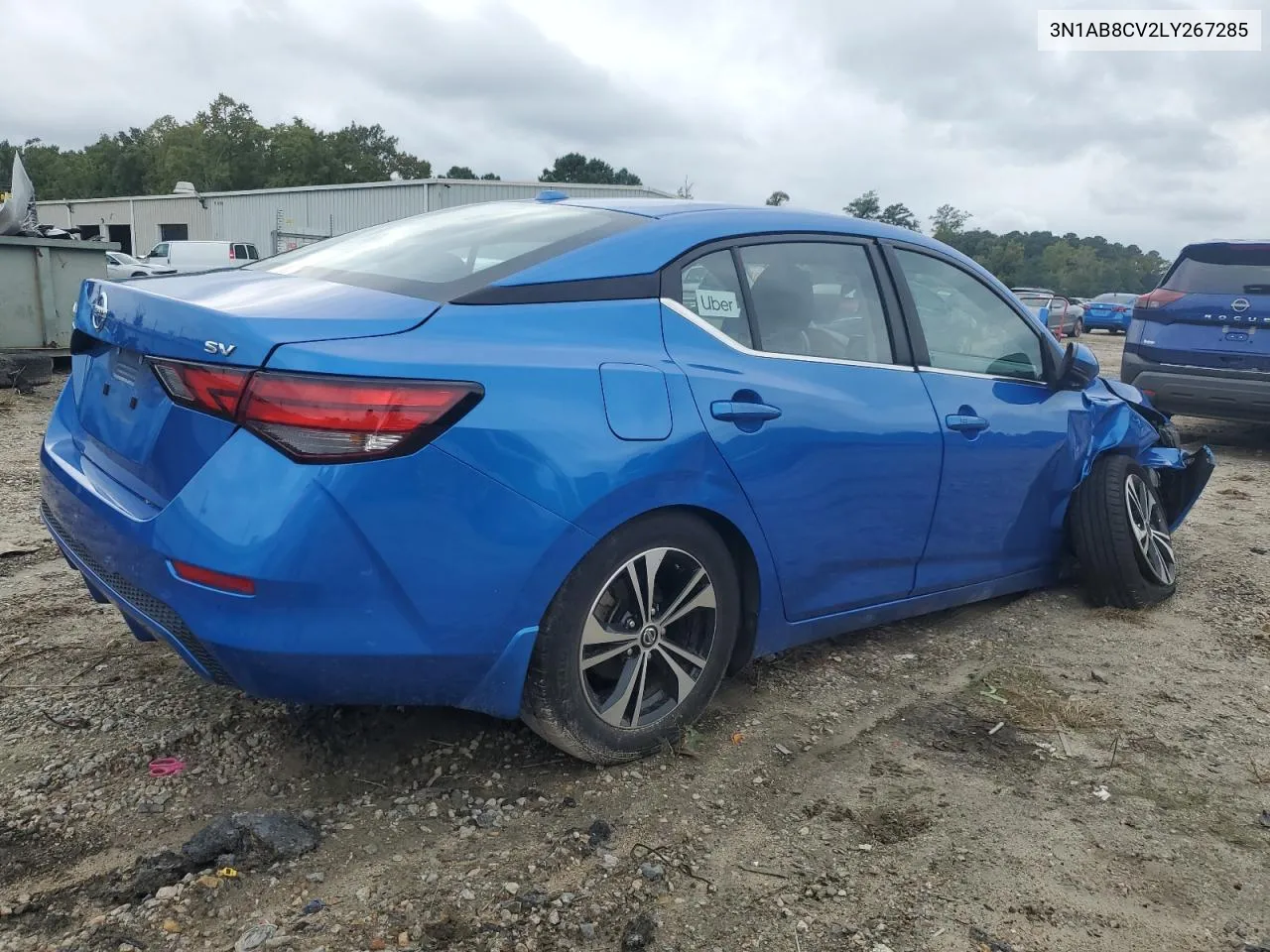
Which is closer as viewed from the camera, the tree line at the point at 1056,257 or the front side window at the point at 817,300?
the front side window at the point at 817,300

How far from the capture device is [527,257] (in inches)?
104

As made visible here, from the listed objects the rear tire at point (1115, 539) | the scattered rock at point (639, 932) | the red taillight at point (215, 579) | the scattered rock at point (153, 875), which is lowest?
the scattered rock at point (153, 875)

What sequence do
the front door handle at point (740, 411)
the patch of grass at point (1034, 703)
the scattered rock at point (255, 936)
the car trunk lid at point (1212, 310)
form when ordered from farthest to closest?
the car trunk lid at point (1212, 310) < the patch of grass at point (1034, 703) < the front door handle at point (740, 411) < the scattered rock at point (255, 936)

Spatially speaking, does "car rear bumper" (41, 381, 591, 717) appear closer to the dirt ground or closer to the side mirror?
the dirt ground

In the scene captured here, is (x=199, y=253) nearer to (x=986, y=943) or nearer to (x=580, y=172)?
(x=986, y=943)

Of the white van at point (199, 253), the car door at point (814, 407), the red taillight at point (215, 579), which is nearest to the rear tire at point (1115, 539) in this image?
the car door at point (814, 407)

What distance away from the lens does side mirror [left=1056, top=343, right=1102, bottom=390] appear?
4.06 metres

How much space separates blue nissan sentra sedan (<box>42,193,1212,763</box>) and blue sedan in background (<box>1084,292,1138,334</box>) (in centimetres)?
3501

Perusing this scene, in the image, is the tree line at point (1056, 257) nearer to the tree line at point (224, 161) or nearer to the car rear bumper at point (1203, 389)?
the tree line at point (224, 161)

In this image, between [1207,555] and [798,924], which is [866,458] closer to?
[798,924]

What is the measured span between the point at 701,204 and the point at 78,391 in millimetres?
1967

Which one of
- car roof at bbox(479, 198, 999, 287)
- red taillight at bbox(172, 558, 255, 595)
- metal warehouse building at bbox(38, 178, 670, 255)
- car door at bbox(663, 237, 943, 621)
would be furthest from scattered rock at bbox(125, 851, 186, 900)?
metal warehouse building at bbox(38, 178, 670, 255)

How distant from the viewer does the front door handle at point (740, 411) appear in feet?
8.76

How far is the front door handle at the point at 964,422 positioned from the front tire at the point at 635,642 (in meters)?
1.09
